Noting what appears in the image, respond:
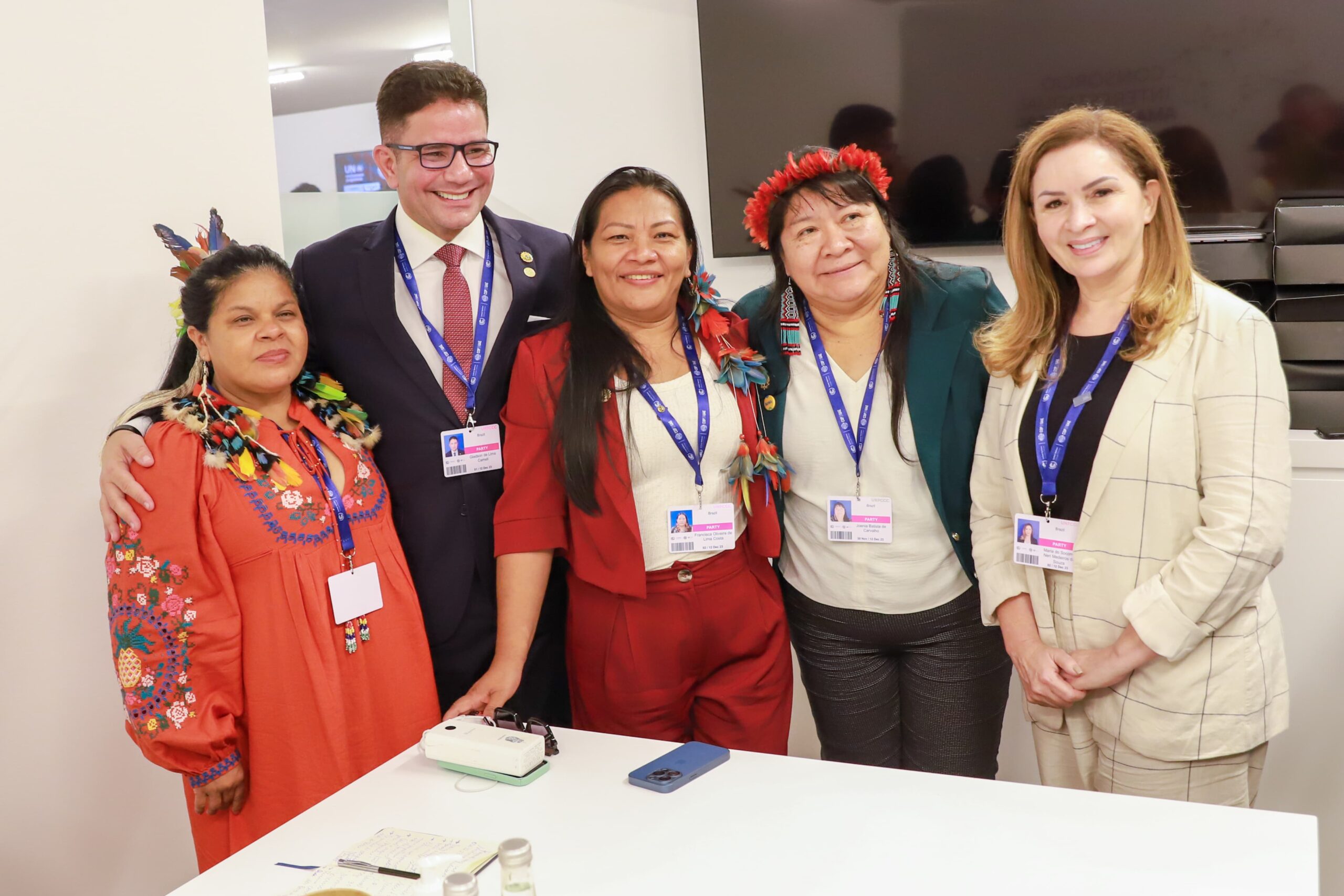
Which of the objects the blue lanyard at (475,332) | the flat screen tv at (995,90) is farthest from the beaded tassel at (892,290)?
the flat screen tv at (995,90)

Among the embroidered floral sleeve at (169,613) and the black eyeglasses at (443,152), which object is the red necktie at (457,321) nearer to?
the black eyeglasses at (443,152)

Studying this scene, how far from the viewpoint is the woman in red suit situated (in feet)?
7.47

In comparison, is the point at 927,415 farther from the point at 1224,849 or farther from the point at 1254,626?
the point at 1224,849

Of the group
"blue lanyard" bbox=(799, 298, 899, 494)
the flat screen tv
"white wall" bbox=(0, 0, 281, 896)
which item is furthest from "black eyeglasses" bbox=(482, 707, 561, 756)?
the flat screen tv

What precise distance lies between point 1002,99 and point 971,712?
8.14 ft

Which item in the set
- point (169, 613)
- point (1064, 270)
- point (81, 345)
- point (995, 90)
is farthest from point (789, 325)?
point (995, 90)

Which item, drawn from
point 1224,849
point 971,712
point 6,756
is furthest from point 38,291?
point 1224,849

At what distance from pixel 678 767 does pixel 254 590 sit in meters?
1.00

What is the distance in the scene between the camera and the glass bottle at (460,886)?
3.52 feet

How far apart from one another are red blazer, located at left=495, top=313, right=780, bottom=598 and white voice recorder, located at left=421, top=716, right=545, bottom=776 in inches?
20.9

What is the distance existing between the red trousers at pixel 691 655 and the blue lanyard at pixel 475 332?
51 centimetres

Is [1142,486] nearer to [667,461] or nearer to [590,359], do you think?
[667,461]

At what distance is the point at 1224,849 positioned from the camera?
1.42m

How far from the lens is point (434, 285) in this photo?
254 centimetres
